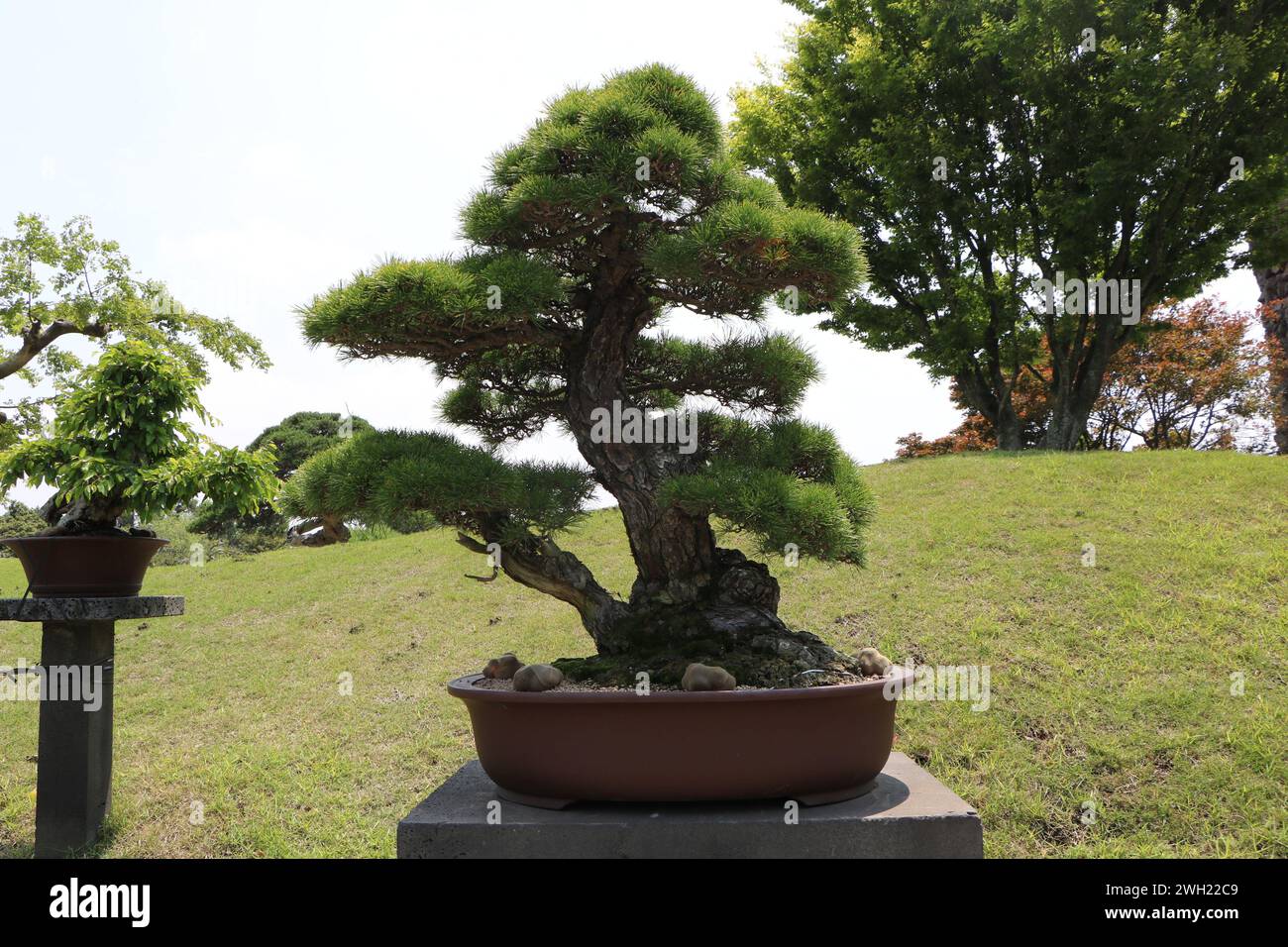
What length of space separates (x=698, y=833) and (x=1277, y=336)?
48.3 ft

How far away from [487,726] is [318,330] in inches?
43.9

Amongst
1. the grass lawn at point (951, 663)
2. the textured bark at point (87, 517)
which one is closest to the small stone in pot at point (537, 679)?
the grass lawn at point (951, 663)

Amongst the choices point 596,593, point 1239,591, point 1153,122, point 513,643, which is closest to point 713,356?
point 596,593

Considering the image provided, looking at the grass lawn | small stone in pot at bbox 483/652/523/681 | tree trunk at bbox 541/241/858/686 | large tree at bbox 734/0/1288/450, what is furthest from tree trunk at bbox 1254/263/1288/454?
small stone in pot at bbox 483/652/523/681

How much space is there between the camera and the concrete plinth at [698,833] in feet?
5.66

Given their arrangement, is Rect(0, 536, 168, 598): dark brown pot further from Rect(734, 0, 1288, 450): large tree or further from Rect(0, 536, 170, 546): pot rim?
Rect(734, 0, 1288, 450): large tree

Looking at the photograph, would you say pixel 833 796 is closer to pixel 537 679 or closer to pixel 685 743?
pixel 685 743

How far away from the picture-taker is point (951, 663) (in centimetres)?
Answer: 455

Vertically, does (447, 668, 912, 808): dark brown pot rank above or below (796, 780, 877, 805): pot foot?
above

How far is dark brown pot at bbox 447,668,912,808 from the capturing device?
1802 mm

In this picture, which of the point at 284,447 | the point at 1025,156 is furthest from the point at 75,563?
the point at 284,447

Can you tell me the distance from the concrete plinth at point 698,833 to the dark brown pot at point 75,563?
7.41ft

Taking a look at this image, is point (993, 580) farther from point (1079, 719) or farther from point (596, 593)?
point (596, 593)

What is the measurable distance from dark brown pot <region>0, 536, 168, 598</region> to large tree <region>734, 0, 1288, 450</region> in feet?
29.9
